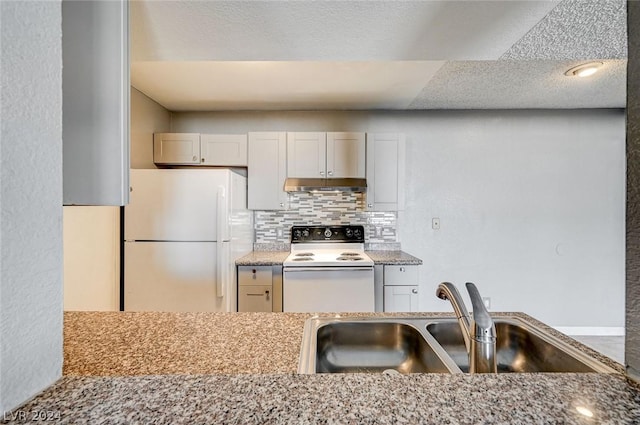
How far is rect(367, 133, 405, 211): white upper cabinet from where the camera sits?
2953mm

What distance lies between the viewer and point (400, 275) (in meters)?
2.68

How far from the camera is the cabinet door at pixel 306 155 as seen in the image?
116 inches

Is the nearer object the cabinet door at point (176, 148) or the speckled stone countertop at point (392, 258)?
the speckled stone countertop at point (392, 258)

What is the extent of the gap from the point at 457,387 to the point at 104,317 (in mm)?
1168

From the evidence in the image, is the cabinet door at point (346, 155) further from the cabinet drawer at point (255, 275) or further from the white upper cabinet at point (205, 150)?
the cabinet drawer at point (255, 275)

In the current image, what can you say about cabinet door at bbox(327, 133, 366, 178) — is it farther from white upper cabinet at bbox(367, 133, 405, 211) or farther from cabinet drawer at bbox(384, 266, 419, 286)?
cabinet drawer at bbox(384, 266, 419, 286)

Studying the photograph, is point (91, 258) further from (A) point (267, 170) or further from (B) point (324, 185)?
(B) point (324, 185)

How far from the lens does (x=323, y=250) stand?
321 cm

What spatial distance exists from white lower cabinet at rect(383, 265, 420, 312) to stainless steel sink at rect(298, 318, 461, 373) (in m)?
1.51

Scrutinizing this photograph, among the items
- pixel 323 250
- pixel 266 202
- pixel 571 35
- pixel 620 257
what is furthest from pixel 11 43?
pixel 620 257

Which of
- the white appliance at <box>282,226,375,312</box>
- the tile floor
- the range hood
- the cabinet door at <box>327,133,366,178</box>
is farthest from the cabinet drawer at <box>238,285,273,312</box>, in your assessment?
the tile floor

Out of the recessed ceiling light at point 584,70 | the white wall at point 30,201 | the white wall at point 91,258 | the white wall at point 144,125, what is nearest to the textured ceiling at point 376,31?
the recessed ceiling light at point 584,70

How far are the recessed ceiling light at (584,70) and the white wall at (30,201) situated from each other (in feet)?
Answer: 9.82

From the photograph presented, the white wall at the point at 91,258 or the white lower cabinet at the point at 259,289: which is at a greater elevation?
the white wall at the point at 91,258
